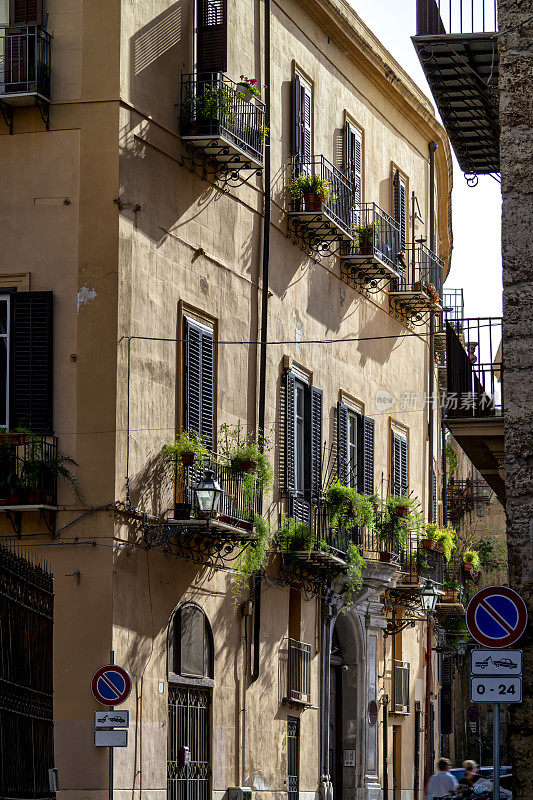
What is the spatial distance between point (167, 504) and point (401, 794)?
1271 cm

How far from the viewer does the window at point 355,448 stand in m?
27.7

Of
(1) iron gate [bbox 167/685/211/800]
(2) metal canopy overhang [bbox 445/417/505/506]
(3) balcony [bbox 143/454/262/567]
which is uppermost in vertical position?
(2) metal canopy overhang [bbox 445/417/505/506]

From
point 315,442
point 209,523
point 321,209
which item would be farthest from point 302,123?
point 209,523

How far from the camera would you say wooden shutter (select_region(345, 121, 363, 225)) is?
93.0 ft

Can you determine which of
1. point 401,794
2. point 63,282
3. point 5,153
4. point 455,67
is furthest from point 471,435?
point 401,794

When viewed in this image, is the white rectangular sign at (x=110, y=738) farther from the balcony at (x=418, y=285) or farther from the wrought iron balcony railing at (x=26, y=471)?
the balcony at (x=418, y=285)

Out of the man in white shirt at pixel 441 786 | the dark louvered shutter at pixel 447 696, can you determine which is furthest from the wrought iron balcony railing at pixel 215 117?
the dark louvered shutter at pixel 447 696

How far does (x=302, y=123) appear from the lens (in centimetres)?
2627

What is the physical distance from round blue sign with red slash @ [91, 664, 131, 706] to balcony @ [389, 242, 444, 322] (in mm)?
15033

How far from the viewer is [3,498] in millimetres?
18859

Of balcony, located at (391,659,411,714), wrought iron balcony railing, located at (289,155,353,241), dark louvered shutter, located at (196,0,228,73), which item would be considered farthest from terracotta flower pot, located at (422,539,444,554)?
dark louvered shutter, located at (196,0,228,73)

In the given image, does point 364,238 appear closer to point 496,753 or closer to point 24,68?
point 24,68

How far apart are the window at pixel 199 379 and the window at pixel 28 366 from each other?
7.76ft

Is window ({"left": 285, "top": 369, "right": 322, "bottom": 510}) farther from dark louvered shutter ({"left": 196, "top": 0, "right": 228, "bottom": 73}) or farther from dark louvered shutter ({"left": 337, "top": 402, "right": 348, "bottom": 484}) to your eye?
dark louvered shutter ({"left": 196, "top": 0, "right": 228, "bottom": 73})
